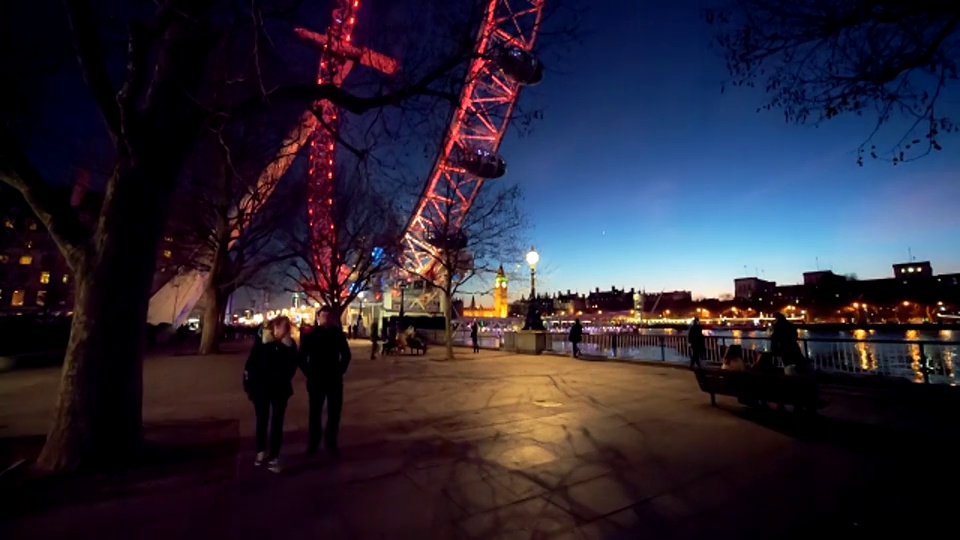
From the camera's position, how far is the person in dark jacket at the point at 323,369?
5.25 metres

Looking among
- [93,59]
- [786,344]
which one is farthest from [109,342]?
[786,344]

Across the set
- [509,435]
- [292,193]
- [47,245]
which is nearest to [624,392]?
[509,435]

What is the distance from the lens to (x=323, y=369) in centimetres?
528

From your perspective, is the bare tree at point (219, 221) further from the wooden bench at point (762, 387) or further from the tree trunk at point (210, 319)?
the wooden bench at point (762, 387)

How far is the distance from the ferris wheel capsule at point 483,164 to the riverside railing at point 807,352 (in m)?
16.3

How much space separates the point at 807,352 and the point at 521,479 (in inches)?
424

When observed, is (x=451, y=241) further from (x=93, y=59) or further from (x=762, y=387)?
(x=93, y=59)

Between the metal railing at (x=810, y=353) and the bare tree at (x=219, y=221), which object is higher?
the bare tree at (x=219, y=221)

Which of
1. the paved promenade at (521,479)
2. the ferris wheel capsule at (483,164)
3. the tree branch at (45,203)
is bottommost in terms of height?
the paved promenade at (521,479)

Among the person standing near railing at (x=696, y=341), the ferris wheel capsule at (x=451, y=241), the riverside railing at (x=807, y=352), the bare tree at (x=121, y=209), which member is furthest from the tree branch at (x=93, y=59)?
the person standing near railing at (x=696, y=341)

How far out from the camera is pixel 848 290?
10538 cm

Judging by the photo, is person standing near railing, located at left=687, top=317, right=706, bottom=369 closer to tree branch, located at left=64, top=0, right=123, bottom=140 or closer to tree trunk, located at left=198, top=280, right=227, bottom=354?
tree branch, located at left=64, top=0, right=123, bottom=140

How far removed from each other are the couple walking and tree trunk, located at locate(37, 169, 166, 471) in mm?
1292

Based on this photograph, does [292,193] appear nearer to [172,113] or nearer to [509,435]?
[172,113]
